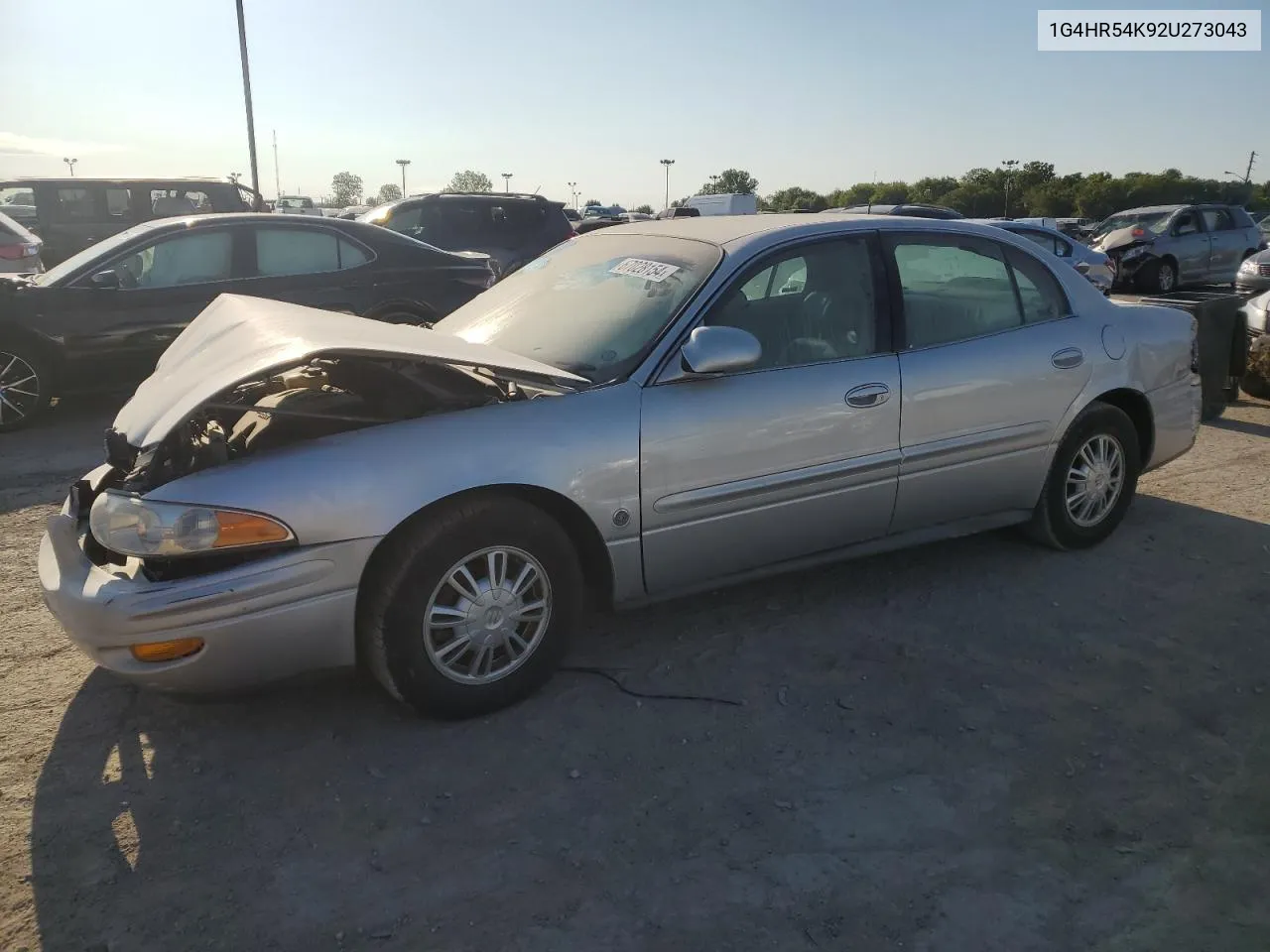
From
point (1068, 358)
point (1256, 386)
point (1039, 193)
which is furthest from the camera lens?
point (1039, 193)

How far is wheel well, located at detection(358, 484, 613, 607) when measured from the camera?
289cm

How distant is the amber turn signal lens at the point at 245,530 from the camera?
8.87 feet

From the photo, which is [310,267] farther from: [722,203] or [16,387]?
[722,203]

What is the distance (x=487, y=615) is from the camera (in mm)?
3049

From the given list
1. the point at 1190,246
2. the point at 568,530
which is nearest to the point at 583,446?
the point at 568,530

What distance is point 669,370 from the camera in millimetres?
3303

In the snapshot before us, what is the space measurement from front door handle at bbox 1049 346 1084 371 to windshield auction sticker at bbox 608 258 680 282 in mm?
1777

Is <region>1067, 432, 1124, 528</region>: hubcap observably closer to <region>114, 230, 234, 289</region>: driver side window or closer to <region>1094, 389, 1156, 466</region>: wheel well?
<region>1094, 389, 1156, 466</region>: wheel well

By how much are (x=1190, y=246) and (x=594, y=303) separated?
58.9ft

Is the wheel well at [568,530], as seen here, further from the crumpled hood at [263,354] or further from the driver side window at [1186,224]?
the driver side window at [1186,224]

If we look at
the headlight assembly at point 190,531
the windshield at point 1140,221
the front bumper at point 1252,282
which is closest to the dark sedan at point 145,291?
the headlight assembly at point 190,531

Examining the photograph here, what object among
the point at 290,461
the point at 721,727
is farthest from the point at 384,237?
the point at 721,727

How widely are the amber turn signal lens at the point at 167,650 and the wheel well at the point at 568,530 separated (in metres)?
0.47

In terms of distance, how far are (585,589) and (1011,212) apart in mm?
53553
